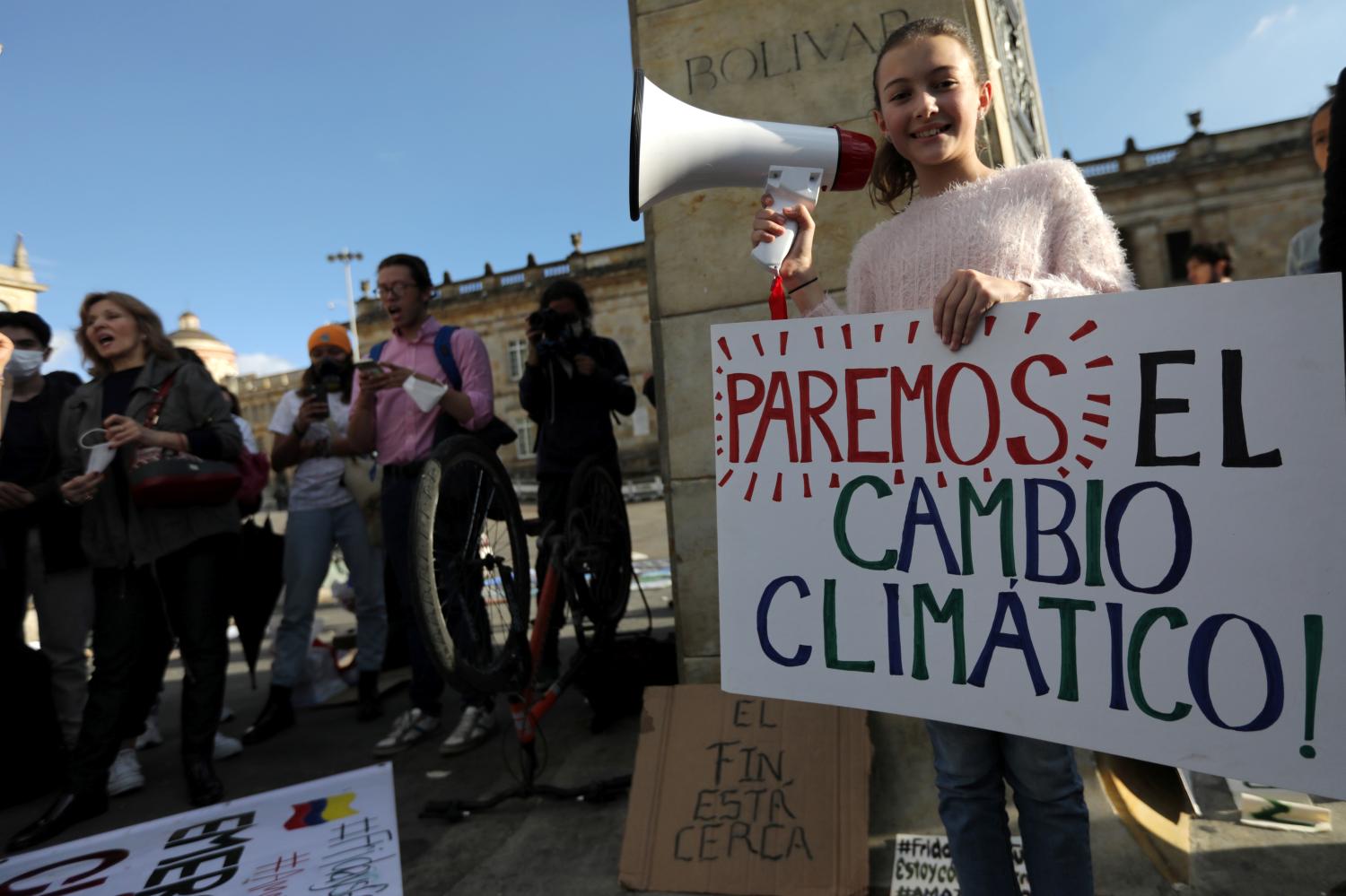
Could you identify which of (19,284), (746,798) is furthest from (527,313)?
(746,798)

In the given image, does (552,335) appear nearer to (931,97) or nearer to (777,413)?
(777,413)

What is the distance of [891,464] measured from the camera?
131cm

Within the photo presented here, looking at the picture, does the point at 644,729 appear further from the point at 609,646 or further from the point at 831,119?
the point at 831,119

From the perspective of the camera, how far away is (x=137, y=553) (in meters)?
2.79

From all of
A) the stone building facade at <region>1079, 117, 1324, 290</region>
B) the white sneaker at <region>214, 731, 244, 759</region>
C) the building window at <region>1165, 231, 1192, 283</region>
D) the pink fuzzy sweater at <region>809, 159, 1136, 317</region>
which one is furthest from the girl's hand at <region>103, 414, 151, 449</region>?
the building window at <region>1165, 231, 1192, 283</region>

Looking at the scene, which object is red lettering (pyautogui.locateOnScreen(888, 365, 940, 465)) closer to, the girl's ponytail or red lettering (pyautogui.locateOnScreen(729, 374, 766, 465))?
red lettering (pyautogui.locateOnScreen(729, 374, 766, 465))

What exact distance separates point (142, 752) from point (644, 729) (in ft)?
9.29

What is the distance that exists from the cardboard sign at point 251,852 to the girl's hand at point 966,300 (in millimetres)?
1890

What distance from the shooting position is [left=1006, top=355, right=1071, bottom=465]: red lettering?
1182 millimetres

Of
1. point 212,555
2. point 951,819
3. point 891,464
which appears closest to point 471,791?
point 212,555

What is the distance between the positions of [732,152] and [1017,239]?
1.67 feet

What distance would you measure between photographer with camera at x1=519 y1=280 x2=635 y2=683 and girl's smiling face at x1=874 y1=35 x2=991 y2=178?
2180 mm

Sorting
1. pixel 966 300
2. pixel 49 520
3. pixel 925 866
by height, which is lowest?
pixel 925 866

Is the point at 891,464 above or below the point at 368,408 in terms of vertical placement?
below
